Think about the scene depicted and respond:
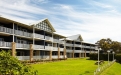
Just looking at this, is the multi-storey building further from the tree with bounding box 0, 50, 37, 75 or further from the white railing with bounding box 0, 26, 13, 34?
the tree with bounding box 0, 50, 37, 75

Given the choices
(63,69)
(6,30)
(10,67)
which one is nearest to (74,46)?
(63,69)

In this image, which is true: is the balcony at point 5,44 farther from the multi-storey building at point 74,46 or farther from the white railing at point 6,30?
the multi-storey building at point 74,46

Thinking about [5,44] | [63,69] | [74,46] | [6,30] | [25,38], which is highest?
[6,30]

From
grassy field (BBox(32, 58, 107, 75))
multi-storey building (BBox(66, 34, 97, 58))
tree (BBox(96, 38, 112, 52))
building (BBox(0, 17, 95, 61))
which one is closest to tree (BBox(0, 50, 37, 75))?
grassy field (BBox(32, 58, 107, 75))

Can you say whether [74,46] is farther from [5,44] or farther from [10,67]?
[10,67]

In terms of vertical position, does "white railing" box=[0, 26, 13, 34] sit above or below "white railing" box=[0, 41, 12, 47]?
above

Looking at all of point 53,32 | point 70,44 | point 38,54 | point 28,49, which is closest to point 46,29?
point 53,32

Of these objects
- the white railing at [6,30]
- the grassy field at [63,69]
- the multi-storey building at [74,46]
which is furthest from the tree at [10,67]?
the multi-storey building at [74,46]

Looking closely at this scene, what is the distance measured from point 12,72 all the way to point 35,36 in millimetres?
32374

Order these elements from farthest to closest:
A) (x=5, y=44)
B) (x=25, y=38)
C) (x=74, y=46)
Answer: (x=74, y=46)
(x=25, y=38)
(x=5, y=44)

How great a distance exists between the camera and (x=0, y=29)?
96.2 ft

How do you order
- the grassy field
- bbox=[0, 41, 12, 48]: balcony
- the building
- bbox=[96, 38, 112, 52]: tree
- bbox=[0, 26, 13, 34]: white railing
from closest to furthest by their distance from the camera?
the grassy field → bbox=[0, 41, 12, 48]: balcony → bbox=[0, 26, 13, 34]: white railing → the building → bbox=[96, 38, 112, 52]: tree

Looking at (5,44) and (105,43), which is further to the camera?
(105,43)

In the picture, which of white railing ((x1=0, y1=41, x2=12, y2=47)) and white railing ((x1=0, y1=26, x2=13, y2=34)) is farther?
white railing ((x1=0, y1=26, x2=13, y2=34))
